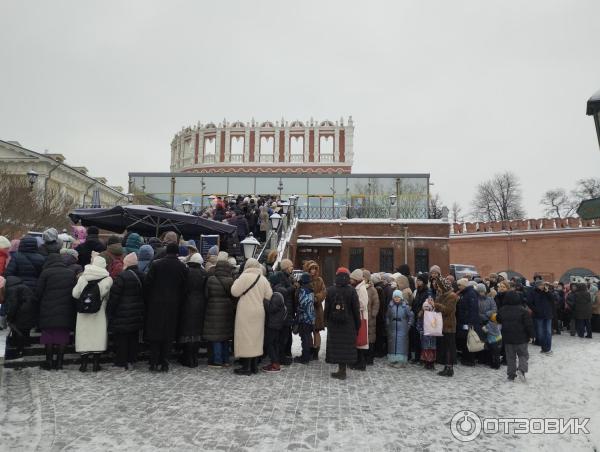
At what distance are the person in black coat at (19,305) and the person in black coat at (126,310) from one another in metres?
1.02

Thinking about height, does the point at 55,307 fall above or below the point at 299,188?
below

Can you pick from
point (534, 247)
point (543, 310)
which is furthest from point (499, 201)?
point (543, 310)

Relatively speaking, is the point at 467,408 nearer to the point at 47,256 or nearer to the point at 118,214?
the point at 47,256

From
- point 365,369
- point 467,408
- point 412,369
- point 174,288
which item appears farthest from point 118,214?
point 467,408

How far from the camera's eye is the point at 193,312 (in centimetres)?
703

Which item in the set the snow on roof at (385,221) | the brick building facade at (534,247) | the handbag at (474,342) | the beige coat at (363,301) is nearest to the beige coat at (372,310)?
the beige coat at (363,301)

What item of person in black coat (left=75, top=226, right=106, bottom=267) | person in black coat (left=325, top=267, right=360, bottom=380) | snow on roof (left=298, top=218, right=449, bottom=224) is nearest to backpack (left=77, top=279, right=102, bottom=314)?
person in black coat (left=75, top=226, right=106, bottom=267)

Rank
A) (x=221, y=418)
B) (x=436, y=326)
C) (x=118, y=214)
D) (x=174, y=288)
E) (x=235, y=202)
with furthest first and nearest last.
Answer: (x=235, y=202) → (x=118, y=214) → (x=436, y=326) → (x=174, y=288) → (x=221, y=418)

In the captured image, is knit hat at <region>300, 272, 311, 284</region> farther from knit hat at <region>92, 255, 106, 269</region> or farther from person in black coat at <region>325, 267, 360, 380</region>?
knit hat at <region>92, 255, 106, 269</region>

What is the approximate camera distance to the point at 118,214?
10.5 metres

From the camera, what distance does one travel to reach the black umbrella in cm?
1053

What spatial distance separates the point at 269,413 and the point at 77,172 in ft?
128

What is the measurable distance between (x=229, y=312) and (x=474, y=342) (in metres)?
4.62

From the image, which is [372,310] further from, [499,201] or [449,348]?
[499,201]
